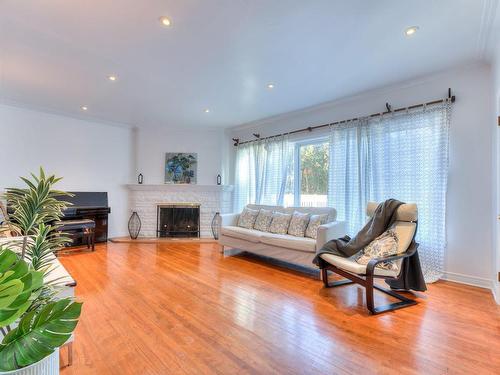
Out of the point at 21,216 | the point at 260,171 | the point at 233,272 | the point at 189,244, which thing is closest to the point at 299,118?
the point at 260,171

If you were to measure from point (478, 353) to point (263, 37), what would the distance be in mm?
3103

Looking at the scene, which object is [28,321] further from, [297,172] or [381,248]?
[297,172]

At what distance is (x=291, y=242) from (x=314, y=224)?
47cm

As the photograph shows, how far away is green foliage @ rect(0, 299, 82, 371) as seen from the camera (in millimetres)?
821

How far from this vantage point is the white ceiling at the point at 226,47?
6.92 ft

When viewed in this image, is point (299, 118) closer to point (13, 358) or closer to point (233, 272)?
point (233, 272)

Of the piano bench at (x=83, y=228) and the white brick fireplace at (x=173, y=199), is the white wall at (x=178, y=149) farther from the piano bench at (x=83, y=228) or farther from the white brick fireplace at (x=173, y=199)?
the piano bench at (x=83, y=228)

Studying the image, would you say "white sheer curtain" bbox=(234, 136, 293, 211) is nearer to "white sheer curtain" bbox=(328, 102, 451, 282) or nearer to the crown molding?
"white sheer curtain" bbox=(328, 102, 451, 282)

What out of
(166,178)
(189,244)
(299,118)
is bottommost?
(189,244)

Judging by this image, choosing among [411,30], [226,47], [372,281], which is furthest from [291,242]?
[411,30]

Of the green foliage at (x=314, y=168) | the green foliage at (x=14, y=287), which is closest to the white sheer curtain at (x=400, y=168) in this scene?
the green foliage at (x=314, y=168)

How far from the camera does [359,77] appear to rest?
3352 mm

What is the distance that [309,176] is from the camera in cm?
469

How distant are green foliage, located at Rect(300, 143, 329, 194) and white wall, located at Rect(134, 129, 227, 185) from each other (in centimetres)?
220
